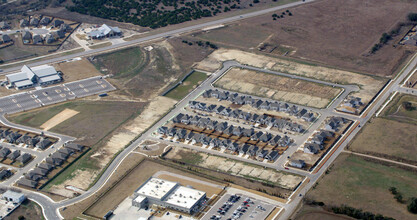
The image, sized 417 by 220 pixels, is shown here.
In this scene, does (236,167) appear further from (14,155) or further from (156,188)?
(14,155)

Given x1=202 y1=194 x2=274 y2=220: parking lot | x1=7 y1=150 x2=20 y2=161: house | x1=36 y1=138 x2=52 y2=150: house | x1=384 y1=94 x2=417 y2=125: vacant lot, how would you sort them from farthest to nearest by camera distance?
1. x1=384 y1=94 x2=417 y2=125: vacant lot
2. x1=36 y1=138 x2=52 y2=150: house
3. x1=7 y1=150 x2=20 y2=161: house
4. x1=202 y1=194 x2=274 y2=220: parking lot

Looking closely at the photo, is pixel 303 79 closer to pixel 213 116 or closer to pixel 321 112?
pixel 321 112

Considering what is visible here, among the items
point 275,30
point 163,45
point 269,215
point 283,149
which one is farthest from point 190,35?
point 269,215

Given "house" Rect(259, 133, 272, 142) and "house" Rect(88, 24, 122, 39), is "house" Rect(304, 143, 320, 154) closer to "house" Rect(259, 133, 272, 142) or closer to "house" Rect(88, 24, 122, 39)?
"house" Rect(259, 133, 272, 142)

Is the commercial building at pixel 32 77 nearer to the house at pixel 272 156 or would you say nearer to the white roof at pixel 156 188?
the white roof at pixel 156 188

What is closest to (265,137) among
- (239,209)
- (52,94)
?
(239,209)

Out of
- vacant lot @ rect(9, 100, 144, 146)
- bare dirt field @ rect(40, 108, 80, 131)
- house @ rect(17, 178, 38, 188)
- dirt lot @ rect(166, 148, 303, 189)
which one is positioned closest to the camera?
dirt lot @ rect(166, 148, 303, 189)

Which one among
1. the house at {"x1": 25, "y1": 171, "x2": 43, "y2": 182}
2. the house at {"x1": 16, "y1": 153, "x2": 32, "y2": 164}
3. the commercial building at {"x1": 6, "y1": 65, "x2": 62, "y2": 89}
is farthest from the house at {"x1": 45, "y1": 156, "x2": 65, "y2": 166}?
the commercial building at {"x1": 6, "y1": 65, "x2": 62, "y2": 89}
